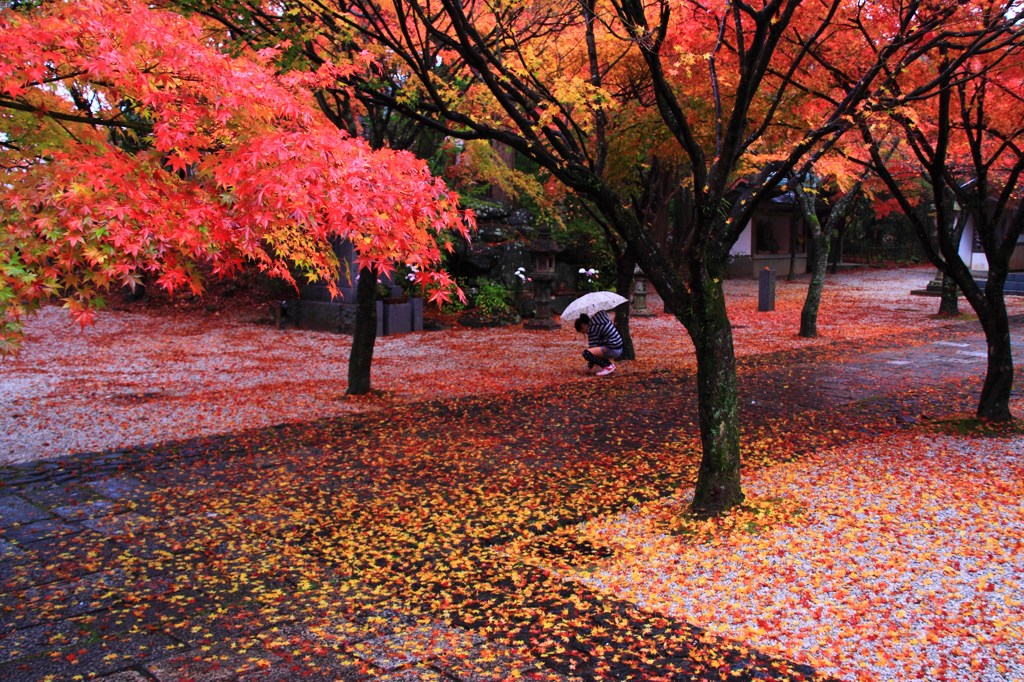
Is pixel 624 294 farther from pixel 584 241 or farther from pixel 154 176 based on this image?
pixel 154 176

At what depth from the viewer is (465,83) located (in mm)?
11852

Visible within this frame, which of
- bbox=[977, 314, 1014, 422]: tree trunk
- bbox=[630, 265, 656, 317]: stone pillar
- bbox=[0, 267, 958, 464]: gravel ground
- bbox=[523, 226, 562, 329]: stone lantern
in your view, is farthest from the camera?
bbox=[630, 265, 656, 317]: stone pillar

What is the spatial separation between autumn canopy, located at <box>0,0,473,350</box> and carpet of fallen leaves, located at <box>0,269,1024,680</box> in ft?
6.35

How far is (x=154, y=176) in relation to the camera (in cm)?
489

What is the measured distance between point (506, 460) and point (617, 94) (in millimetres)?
6710

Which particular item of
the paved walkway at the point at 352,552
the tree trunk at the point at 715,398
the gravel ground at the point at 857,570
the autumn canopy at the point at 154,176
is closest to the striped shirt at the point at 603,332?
the paved walkway at the point at 352,552

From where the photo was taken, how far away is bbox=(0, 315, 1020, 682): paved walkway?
160 inches

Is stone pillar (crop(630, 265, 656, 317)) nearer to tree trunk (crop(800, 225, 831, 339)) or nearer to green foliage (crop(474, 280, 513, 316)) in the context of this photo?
green foliage (crop(474, 280, 513, 316))

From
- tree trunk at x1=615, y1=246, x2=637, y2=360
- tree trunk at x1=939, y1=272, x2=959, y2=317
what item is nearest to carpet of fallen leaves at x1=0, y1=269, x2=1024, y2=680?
tree trunk at x1=615, y1=246, x2=637, y2=360

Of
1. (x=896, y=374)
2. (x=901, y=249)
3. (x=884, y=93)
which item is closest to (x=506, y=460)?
(x=884, y=93)

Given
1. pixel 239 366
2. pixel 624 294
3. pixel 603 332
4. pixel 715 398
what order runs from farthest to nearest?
pixel 624 294
pixel 239 366
pixel 603 332
pixel 715 398

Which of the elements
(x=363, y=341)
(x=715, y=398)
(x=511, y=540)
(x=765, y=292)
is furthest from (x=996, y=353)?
(x=765, y=292)

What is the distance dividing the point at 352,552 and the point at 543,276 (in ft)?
46.0

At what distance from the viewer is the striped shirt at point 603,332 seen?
12586 millimetres
